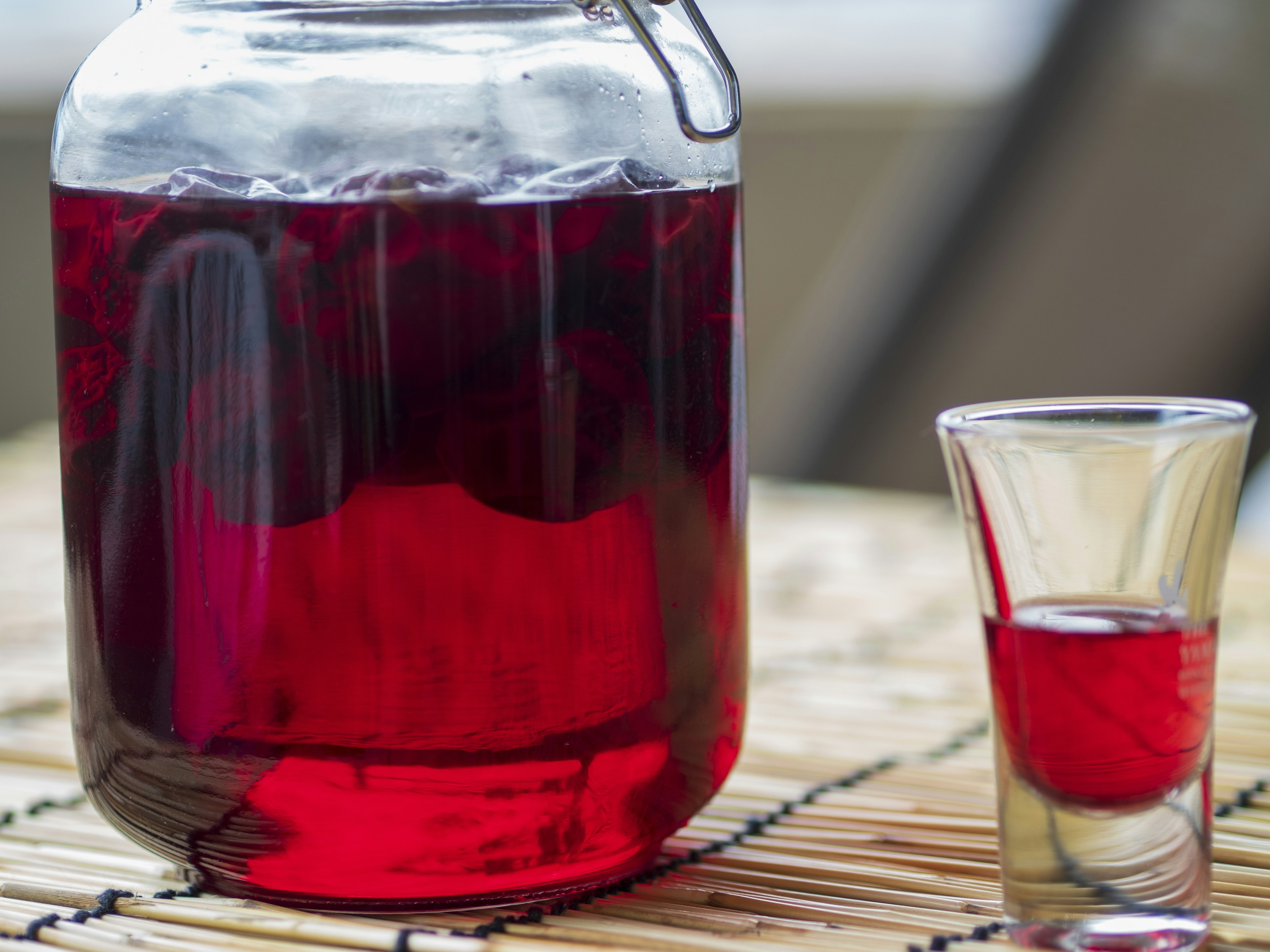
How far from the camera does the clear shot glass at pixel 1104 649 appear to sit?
1.43 feet

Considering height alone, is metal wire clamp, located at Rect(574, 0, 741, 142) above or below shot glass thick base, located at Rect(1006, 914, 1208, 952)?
above

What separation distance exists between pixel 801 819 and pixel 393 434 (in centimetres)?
29

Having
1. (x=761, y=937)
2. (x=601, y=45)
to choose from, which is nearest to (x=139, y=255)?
(x=601, y=45)

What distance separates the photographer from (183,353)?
19.1 inches

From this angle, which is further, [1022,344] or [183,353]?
[1022,344]

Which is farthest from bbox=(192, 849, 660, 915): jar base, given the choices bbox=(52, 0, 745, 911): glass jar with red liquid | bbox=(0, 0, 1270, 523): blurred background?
bbox=(0, 0, 1270, 523): blurred background

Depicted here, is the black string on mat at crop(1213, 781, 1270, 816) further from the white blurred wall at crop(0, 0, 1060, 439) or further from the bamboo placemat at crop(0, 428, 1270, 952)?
the white blurred wall at crop(0, 0, 1060, 439)

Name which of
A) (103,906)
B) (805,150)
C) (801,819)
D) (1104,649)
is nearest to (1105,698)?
(1104,649)

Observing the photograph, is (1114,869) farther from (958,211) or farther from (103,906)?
(958,211)

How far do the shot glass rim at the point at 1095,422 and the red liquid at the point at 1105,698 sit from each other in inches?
2.3

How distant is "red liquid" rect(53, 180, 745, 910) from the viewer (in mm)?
467

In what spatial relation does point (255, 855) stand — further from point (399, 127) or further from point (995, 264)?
point (995, 264)

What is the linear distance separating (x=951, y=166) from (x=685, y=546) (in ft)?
6.53

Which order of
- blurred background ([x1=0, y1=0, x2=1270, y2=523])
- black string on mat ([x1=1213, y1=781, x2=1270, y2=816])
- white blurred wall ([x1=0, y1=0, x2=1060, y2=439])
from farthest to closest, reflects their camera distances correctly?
white blurred wall ([x1=0, y1=0, x2=1060, y2=439]) < blurred background ([x1=0, y1=0, x2=1270, y2=523]) < black string on mat ([x1=1213, y1=781, x2=1270, y2=816])
